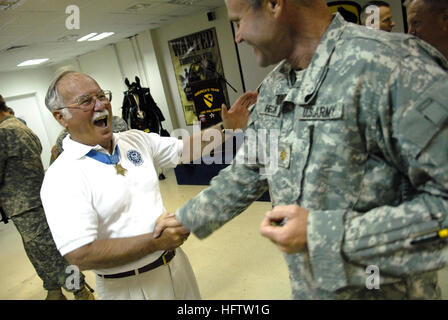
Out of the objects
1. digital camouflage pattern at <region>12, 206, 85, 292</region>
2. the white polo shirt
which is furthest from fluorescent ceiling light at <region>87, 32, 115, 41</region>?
the white polo shirt

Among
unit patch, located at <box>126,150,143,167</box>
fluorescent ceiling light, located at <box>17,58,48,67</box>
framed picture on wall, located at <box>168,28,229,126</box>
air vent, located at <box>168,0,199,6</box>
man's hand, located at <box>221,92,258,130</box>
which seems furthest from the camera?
fluorescent ceiling light, located at <box>17,58,48,67</box>

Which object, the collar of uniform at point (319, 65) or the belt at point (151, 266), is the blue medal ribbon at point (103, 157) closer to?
the belt at point (151, 266)

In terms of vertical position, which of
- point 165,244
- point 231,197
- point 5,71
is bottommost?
point 165,244

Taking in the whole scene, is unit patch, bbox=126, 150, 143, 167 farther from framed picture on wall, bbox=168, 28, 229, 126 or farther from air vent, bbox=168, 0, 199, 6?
framed picture on wall, bbox=168, 28, 229, 126

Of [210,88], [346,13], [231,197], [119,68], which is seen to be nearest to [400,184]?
[231,197]

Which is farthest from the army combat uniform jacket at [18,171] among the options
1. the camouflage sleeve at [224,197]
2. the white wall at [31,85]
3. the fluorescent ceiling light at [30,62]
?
the white wall at [31,85]

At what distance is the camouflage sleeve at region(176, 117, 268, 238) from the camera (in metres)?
1.04

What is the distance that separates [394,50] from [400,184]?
310 millimetres

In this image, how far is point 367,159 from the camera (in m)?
0.75

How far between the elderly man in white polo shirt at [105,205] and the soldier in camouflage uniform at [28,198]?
1.59 metres

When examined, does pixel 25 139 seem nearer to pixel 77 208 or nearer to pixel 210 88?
pixel 77 208

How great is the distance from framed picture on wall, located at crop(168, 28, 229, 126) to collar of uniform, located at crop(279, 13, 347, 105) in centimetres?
585

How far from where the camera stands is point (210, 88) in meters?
6.84

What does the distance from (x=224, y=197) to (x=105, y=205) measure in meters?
0.54
